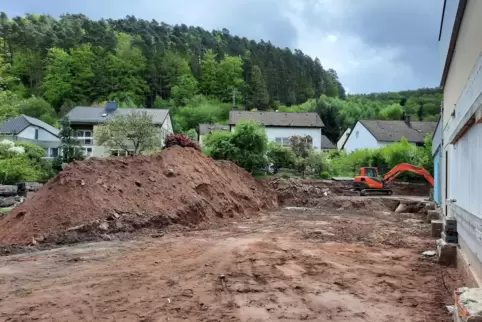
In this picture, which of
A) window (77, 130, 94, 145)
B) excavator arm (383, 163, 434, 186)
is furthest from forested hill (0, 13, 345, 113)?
excavator arm (383, 163, 434, 186)

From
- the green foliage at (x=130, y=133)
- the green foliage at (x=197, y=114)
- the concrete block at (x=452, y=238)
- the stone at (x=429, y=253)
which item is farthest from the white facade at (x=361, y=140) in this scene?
the concrete block at (x=452, y=238)

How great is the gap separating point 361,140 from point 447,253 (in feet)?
149

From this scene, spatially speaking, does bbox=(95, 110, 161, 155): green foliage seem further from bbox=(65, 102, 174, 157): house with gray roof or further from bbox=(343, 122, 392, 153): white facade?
bbox=(343, 122, 392, 153): white facade

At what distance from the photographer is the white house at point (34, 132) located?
46.9 meters

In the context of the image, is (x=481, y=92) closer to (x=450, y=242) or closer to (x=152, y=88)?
(x=450, y=242)

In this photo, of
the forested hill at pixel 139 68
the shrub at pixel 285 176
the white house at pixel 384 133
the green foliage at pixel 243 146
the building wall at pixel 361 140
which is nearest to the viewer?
the green foliage at pixel 243 146

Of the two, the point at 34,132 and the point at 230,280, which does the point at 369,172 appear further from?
the point at 34,132

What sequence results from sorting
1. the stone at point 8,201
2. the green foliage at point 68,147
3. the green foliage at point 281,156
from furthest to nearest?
the green foliage at point 281,156, the green foliage at point 68,147, the stone at point 8,201

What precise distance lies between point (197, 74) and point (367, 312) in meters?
98.9

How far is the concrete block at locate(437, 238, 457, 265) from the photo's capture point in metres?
8.52

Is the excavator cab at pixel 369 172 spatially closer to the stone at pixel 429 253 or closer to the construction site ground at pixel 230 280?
the construction site ground at pixel 230 280

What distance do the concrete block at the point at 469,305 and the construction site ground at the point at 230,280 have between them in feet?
5.11

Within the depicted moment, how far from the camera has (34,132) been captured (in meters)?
49.6

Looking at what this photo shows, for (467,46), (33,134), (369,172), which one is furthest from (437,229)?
(33,134)
